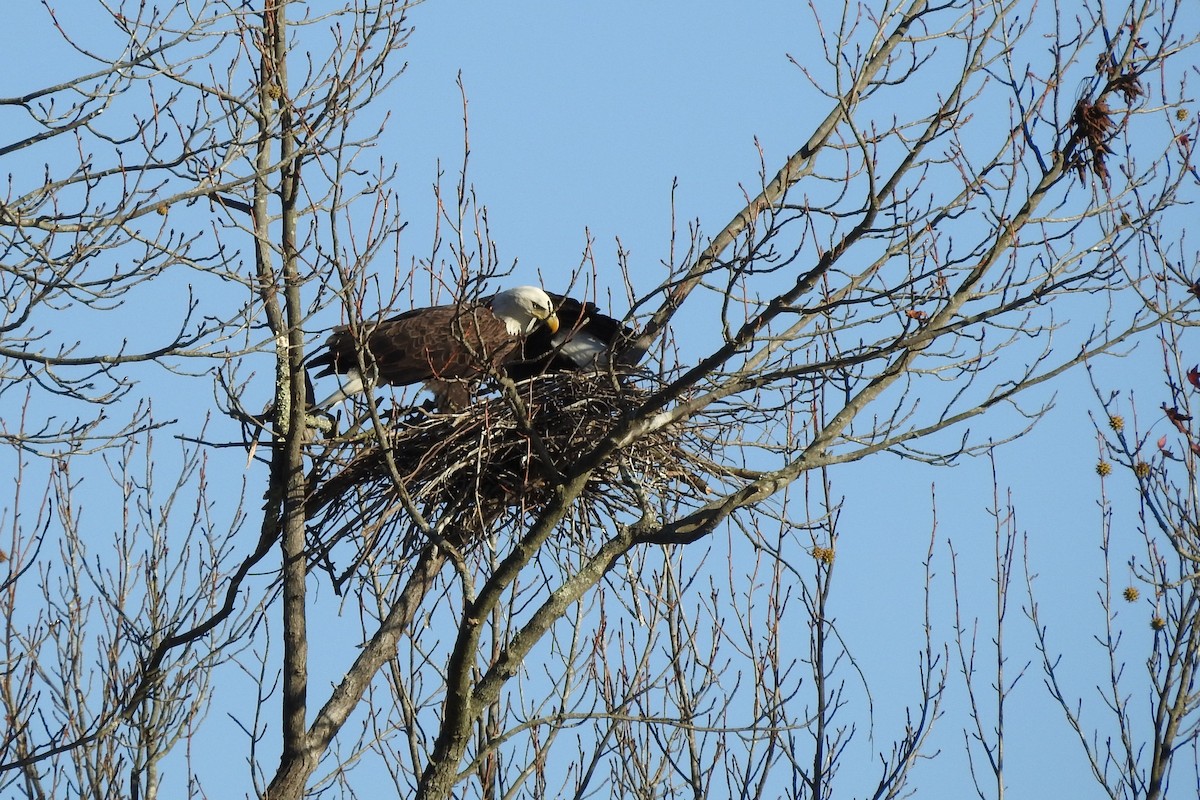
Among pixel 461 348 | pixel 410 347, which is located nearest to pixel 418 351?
pixel 410 347

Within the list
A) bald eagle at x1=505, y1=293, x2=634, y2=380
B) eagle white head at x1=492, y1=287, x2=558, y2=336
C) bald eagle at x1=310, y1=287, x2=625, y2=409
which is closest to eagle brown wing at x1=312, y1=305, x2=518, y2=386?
bald eagle at x1=310, y1=287, x2=625, y2=409

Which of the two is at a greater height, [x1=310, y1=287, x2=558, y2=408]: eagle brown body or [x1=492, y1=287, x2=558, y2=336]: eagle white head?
[x1=492, y1=287, x2=558, y2=336]: eagle white head

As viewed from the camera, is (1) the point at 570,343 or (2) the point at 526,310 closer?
(1) the point at 570,343

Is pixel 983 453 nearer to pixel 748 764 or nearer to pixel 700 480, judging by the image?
pixel 700 480

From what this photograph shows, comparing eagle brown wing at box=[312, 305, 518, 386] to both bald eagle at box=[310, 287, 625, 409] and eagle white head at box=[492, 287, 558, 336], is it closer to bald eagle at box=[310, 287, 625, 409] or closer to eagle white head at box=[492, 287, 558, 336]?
bald eagle at box=[310, 287, 625, 409]

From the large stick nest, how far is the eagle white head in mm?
1439

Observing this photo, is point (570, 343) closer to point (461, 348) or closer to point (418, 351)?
point (418, 351)

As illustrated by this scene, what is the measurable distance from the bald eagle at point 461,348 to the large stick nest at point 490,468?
0.18 m

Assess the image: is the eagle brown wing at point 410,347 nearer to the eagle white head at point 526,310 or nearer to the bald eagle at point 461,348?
the bald eagle at point 461,348

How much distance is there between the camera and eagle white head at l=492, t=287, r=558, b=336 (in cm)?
771

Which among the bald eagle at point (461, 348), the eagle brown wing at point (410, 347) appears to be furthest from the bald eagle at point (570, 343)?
the eagle brown wing at point (410, 347)

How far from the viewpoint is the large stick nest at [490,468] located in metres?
5.96

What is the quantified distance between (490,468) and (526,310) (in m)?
1.79

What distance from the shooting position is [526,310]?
306 inches
